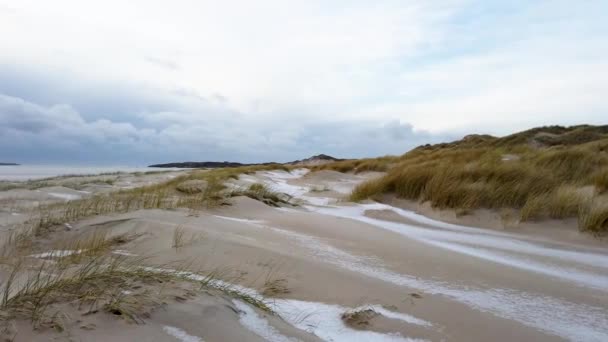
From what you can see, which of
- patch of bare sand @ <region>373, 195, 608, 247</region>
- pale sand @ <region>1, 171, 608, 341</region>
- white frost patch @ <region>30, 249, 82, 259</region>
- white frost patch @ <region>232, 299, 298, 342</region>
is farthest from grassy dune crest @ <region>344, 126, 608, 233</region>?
white frost patch @ <region>30, 249, 82, 259</region>

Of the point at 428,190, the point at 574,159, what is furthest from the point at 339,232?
the point at 574,159

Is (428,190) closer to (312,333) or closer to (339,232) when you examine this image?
(339,232)

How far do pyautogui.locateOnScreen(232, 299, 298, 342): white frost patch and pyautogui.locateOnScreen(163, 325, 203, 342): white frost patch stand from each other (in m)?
0.25

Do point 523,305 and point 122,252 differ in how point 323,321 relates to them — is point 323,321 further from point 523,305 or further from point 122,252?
point 122,252

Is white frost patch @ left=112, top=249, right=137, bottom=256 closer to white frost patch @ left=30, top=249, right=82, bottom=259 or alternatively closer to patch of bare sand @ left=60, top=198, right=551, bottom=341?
patch of bare sand @ left=60, top=198, right=551, bottom=341

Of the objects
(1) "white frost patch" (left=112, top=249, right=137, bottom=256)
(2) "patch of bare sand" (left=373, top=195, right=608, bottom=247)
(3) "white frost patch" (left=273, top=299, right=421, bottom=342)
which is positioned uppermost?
(2) "patch of bare sand" (left=373, top=195, right=608, bottom=247)

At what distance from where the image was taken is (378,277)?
8.48 feet

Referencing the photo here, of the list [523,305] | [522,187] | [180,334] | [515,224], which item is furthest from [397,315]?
[522,187]

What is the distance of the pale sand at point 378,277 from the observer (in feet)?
5.38

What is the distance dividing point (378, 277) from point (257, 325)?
1162 millimetres

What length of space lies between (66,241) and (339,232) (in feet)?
8.43

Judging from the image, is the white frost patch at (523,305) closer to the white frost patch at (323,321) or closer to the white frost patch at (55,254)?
the white frost patch at (323,321)

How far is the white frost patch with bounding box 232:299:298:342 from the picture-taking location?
156 centimetres

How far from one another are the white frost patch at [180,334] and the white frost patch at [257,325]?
250 millimetres
